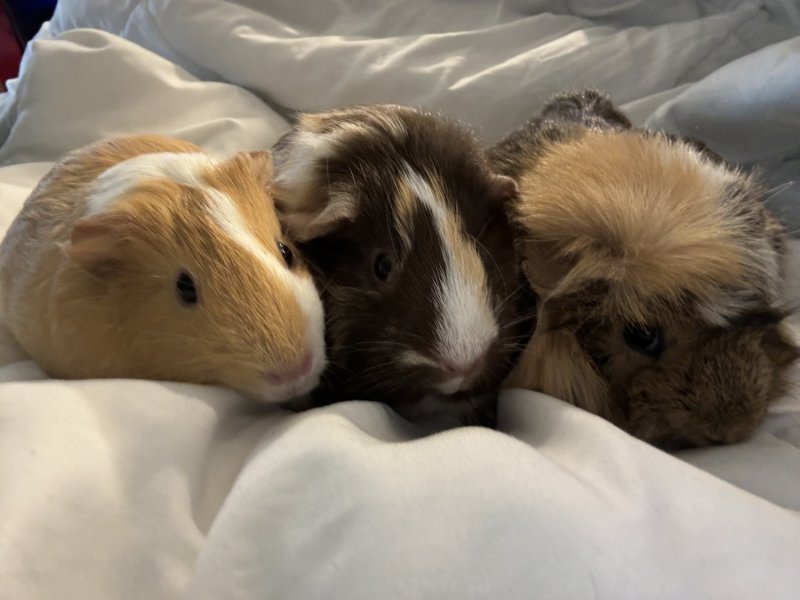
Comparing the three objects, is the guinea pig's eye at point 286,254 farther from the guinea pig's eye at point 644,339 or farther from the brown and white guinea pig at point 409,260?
the guinea pig's eye at point 644,339

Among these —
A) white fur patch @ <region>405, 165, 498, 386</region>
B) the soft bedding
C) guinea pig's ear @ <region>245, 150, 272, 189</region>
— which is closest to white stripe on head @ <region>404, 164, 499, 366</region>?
white fur patch @ <region>405, 165, 498, 386</region>

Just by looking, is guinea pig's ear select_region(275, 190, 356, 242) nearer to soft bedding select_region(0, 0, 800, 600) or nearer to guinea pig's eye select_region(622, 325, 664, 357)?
soft bedding select_region(0, 0, 800, 600)

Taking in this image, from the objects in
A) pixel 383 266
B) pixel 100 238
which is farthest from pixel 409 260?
pixel 100 238

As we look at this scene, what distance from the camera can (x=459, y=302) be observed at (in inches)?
31.6

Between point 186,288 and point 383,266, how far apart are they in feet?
0.81

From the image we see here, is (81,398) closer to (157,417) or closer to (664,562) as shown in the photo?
(157,417)

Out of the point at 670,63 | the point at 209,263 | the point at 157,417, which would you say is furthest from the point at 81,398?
the point at 670,63

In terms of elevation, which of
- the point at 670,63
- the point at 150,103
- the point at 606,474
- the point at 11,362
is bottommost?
the point at 11,362

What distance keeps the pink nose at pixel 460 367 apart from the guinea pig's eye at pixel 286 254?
243 millimetres

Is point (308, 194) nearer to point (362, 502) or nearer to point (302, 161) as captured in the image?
point (302, 161)

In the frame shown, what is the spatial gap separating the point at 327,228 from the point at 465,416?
325mm

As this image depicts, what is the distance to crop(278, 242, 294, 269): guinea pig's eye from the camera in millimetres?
874

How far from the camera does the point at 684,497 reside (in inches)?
25.9

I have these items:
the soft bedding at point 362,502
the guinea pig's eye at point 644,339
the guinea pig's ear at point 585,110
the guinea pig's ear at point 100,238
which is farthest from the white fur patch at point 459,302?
the guinea pig's ear at point 585,110
